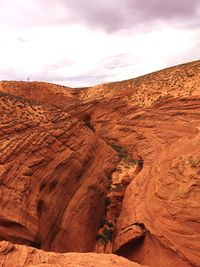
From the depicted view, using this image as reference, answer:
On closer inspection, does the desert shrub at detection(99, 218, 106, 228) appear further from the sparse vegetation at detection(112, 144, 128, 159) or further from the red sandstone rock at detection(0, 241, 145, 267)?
the red sandstone rock at detection(0, 241, 145, 267)

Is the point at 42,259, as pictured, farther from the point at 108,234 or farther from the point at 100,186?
the point at 100,186

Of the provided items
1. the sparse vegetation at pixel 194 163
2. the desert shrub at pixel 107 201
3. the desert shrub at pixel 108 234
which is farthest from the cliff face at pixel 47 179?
the sparse vegetation at pixel 194 163

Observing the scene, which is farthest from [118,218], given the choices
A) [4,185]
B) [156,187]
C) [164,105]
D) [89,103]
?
[89,103]

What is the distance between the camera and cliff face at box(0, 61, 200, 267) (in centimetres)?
1505

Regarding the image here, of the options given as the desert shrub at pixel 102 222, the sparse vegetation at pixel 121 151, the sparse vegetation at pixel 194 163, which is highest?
the sparse vegetation at pixel 194 163

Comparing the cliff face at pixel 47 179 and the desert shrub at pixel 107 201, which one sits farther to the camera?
the desert shrub at pixel 107 201

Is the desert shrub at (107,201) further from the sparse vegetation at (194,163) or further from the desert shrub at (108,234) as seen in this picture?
the sparse vegetation at (194,163)

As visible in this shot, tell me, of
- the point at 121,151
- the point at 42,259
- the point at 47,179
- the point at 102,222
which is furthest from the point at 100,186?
the point at 42,259

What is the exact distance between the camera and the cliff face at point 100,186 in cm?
1505

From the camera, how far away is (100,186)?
21.0 metres

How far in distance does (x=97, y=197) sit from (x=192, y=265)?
7733 millimetres

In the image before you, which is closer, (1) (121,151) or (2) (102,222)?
(2) (102,222)

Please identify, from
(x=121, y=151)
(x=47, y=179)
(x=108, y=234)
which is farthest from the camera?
(x=121, y=151)

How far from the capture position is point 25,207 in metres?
15.1
